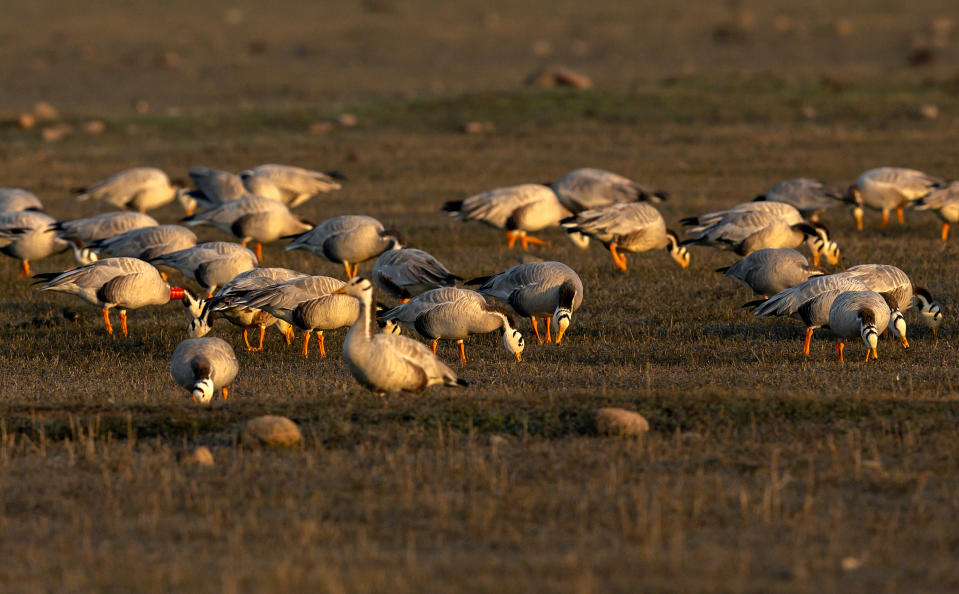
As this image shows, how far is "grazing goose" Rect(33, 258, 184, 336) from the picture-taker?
14.7 metres

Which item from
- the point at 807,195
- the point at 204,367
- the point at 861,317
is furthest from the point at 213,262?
the point at 807,195

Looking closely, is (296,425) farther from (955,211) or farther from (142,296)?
(955,211)

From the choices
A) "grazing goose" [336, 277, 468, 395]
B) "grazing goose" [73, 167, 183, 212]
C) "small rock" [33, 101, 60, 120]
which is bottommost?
"small rock" [33, 101, 60, 120]

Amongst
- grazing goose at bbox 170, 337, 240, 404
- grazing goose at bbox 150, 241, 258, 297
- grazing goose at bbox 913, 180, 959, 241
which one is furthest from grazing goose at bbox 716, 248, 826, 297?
grazing goose at bbox 170, 337, 240, 404

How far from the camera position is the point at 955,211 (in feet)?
67.8

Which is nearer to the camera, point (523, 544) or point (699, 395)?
point (523, 544)

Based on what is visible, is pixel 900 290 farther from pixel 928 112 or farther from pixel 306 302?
pixel 928 112

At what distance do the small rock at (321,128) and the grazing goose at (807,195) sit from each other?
17.1m

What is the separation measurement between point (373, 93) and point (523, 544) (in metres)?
A: 37.7

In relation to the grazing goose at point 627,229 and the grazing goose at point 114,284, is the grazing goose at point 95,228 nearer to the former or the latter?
the grazing goose at point 114,284

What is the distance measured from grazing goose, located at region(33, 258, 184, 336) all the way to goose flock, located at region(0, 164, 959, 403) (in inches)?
0.7

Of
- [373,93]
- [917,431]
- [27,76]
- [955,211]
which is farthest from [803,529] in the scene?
[27,76]

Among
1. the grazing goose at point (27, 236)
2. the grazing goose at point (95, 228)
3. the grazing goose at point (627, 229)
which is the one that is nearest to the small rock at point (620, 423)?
the grazing goose at point (627, 229)

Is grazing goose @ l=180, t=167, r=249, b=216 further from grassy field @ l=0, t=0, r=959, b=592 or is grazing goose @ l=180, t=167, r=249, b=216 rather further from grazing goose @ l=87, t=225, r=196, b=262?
grazing goose @ l=87, t=225, r=196, b=262
